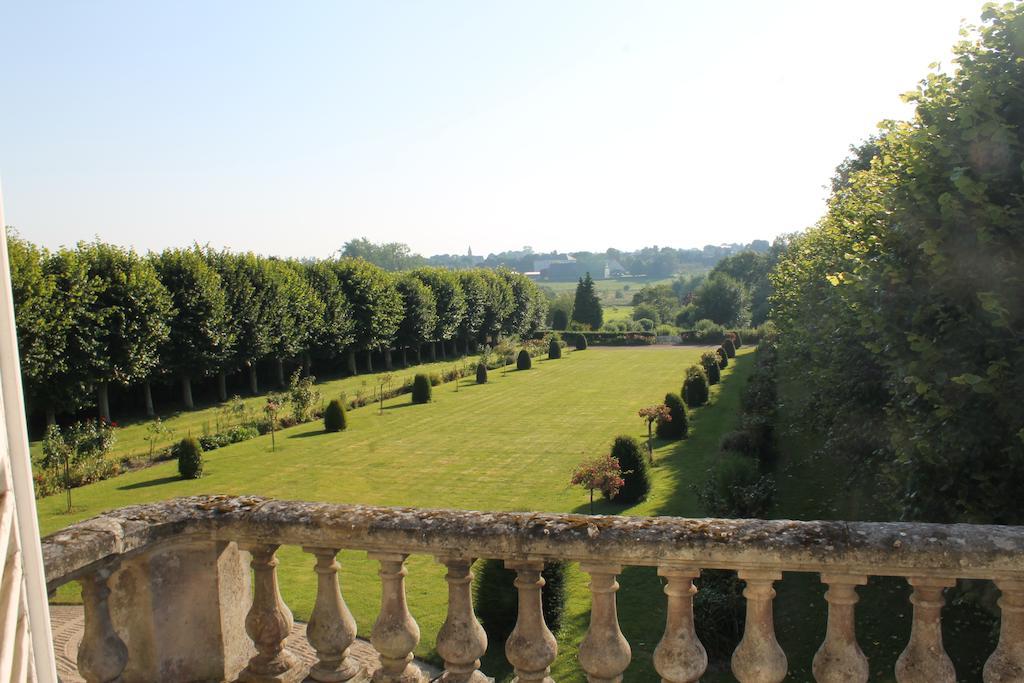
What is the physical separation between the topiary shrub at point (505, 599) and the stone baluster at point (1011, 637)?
24.2 ft

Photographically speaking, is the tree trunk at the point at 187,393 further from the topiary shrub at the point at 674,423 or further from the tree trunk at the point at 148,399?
the topiary shrub at the point at 674,423

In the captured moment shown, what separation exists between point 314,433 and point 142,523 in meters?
25.6

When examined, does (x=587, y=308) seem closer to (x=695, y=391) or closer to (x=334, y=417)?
(x=695, y=391)

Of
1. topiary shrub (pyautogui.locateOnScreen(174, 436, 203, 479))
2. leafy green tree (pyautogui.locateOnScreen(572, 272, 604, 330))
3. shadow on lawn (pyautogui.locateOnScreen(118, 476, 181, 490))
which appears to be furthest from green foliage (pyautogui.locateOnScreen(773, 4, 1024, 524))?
leafy green tree (pyautogui.locateOnScreen(572, 272, 604, 330))

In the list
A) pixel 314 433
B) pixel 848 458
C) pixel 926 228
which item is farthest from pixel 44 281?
pixel 926 228

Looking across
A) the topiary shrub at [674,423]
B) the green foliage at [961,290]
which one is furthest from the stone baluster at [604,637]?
the topiary shrub at [674,423]

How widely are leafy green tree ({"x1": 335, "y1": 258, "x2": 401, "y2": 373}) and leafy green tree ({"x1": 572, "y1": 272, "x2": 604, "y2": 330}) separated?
121ft

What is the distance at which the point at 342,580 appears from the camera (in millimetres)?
12211

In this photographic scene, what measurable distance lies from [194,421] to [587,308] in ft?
181

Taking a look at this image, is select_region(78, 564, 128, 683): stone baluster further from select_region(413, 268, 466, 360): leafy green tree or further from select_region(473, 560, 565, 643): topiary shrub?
select_region(413, 268, 466, 360): leafy green tree

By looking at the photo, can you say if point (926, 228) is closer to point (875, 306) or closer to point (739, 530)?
point (875, 306)

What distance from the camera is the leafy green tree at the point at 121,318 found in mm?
27828

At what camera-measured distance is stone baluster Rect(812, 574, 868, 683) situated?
269 centimetres

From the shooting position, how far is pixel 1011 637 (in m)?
2.60
